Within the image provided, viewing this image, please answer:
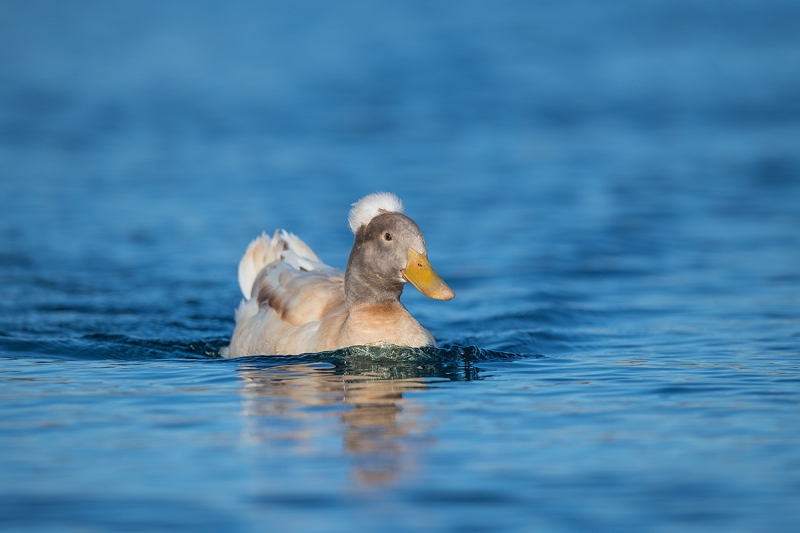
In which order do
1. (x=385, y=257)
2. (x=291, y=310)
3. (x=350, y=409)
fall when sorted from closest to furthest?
(x=350, y=409), (x=385, y=257), (x=291, y=310)

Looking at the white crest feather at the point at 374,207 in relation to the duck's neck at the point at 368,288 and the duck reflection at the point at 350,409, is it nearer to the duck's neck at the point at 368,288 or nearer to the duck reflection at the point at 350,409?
the duck's neck at the point at 368,288

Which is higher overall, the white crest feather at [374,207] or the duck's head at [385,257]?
the white crest feather at [374,207]

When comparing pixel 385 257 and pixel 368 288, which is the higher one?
pixel 385 257

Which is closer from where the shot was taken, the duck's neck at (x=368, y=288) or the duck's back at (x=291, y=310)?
the duck's neck at (x=368, y=288)

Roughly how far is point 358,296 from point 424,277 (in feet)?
2.56

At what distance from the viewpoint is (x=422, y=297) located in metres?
14.9

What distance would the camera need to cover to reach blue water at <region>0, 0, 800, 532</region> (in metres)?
6.51

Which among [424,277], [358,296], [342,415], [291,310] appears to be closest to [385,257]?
[424,277]

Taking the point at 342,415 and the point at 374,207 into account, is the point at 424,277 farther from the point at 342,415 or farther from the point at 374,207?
the point at 342,415

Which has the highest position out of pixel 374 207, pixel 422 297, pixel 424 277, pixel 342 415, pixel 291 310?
pixel 422 297

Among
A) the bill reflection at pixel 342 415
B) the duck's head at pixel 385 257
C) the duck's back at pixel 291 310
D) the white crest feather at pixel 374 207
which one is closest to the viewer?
the bill reflection at pixel 342 415

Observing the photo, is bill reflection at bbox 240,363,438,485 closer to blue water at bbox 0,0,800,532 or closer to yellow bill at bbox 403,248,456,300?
blue water at bbox 0,0,800,532

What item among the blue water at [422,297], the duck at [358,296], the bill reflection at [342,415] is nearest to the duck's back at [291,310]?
the duck at [358,296]

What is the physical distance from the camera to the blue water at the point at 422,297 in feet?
21.4
